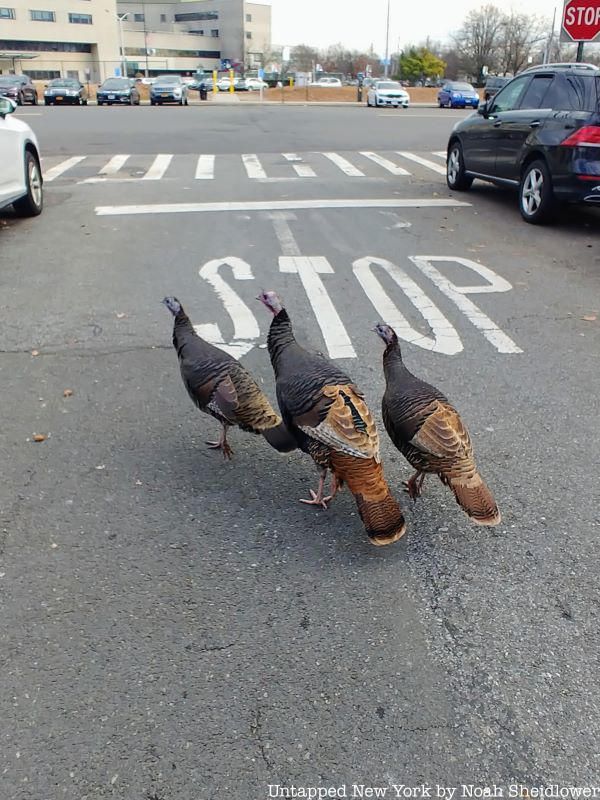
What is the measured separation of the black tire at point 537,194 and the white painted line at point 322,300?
3.50 m

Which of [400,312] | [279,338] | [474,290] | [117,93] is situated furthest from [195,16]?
[279,338]

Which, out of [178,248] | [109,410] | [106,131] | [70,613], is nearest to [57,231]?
[178,248]

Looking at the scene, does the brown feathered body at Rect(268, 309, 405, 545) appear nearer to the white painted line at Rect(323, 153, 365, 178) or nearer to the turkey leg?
the turkey leg

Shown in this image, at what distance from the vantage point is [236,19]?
113 m

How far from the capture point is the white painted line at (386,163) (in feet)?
48.4

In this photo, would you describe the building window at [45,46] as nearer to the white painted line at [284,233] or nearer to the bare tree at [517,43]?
the bare tree at [517,43]

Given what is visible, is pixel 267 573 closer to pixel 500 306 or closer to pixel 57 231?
pixel 500 306

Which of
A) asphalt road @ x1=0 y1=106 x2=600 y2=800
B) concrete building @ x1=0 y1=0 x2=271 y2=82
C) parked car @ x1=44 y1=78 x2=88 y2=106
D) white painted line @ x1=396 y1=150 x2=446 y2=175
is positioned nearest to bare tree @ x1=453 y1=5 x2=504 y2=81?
concrete building @ x1=0 y1=0 x2=271 y2=82

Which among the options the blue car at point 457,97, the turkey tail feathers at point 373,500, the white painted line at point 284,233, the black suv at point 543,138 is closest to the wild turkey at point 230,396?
the turkey tail feathers at point 373,500

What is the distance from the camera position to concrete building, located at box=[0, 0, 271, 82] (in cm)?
7831

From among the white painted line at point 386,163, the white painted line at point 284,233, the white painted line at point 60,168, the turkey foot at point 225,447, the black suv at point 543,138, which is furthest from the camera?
the white painted line at point 386,163

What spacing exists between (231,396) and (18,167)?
23.6 ft

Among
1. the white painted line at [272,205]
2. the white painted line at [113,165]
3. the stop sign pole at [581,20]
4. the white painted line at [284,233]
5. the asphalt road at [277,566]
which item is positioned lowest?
the asphalt road at [277,566]

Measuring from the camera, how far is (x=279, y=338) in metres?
3.81
